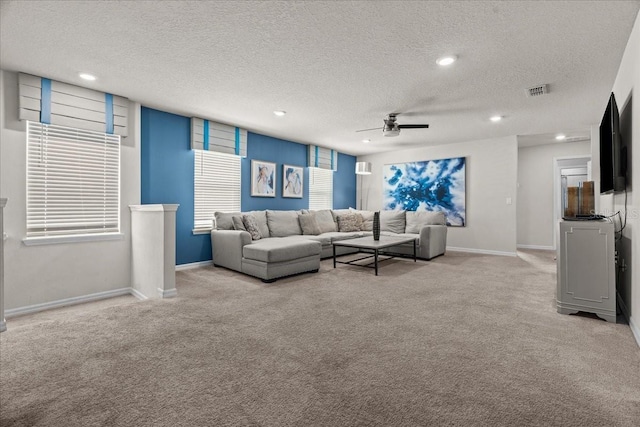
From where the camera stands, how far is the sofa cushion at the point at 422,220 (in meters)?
6.20

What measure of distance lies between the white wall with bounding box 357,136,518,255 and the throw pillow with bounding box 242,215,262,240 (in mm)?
3491

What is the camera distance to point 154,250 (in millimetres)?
3510

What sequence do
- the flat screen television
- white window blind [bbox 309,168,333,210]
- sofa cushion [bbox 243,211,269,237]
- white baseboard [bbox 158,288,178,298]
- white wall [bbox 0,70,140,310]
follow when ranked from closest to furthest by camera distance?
the flat screen television → white wall [bbox 0,70,140,310] → white baseboard [bbox 158,288,178,298] → sofa cushion [bbox 243,211,269,237] → white window blind [bbox 309,168,333,210]

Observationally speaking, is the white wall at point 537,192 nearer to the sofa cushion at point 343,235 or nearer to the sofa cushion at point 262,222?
the sofa cushion at point 343,235

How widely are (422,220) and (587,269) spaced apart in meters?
3.58

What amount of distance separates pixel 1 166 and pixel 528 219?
913cm

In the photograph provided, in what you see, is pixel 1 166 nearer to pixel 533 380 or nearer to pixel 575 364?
pixel 533 380

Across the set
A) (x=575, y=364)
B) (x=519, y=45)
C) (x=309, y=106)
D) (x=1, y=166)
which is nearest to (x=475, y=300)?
(x=575, y=364)

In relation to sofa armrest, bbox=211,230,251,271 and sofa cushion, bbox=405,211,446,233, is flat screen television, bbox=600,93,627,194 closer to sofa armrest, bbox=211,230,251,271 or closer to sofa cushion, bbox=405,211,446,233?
sofa cushion, bbox=405,211,446,233

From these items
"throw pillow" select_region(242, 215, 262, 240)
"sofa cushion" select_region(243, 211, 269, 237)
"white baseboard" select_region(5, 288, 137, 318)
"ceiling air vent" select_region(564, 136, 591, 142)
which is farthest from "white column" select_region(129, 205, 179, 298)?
"ceiling air vent" select_region(564, 136, 591, 142)

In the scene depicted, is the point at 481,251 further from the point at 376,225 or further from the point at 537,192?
the point at 376,225

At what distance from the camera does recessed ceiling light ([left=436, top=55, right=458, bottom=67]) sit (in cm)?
294

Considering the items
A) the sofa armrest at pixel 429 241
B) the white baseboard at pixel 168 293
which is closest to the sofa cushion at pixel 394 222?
the sofa armrest at pixel 429 241

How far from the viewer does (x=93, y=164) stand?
12.5 feet
